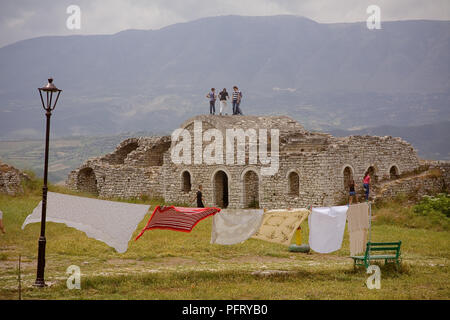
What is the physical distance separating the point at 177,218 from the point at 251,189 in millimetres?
15616

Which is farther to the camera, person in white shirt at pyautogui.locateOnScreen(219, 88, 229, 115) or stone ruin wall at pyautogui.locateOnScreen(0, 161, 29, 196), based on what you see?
person in white shirt at pyautogui.locateOnScreen(219, 88, 229, 115)

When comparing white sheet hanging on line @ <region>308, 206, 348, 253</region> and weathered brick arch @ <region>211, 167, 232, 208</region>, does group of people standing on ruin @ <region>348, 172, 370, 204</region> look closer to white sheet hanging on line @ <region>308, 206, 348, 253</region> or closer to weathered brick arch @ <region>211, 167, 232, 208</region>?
weathered brick arch @ <region>211, 167, 232, 208</region>

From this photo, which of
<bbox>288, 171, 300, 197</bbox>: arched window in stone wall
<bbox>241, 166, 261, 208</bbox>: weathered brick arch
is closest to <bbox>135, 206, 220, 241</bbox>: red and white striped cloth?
<bbox>241, 166, 261, 208</bbox>: weathered brick arch

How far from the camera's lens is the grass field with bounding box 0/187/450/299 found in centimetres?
1202

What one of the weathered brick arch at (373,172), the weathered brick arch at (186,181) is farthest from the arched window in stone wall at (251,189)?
the weathered brick arch at (373,172)

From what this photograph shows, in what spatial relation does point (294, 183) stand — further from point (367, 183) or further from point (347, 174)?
point (367, 183)

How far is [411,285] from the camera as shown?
508 inches

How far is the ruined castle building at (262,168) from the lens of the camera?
27219 mm

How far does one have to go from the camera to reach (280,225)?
48.3ft

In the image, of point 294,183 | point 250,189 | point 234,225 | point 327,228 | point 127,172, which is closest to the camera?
point 327,228

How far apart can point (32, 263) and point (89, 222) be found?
3281 mm

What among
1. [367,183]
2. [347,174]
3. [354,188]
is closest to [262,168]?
[347,174]

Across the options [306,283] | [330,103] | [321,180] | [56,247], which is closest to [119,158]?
[321,180]

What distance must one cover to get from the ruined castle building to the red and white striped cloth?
1336 centimetres
